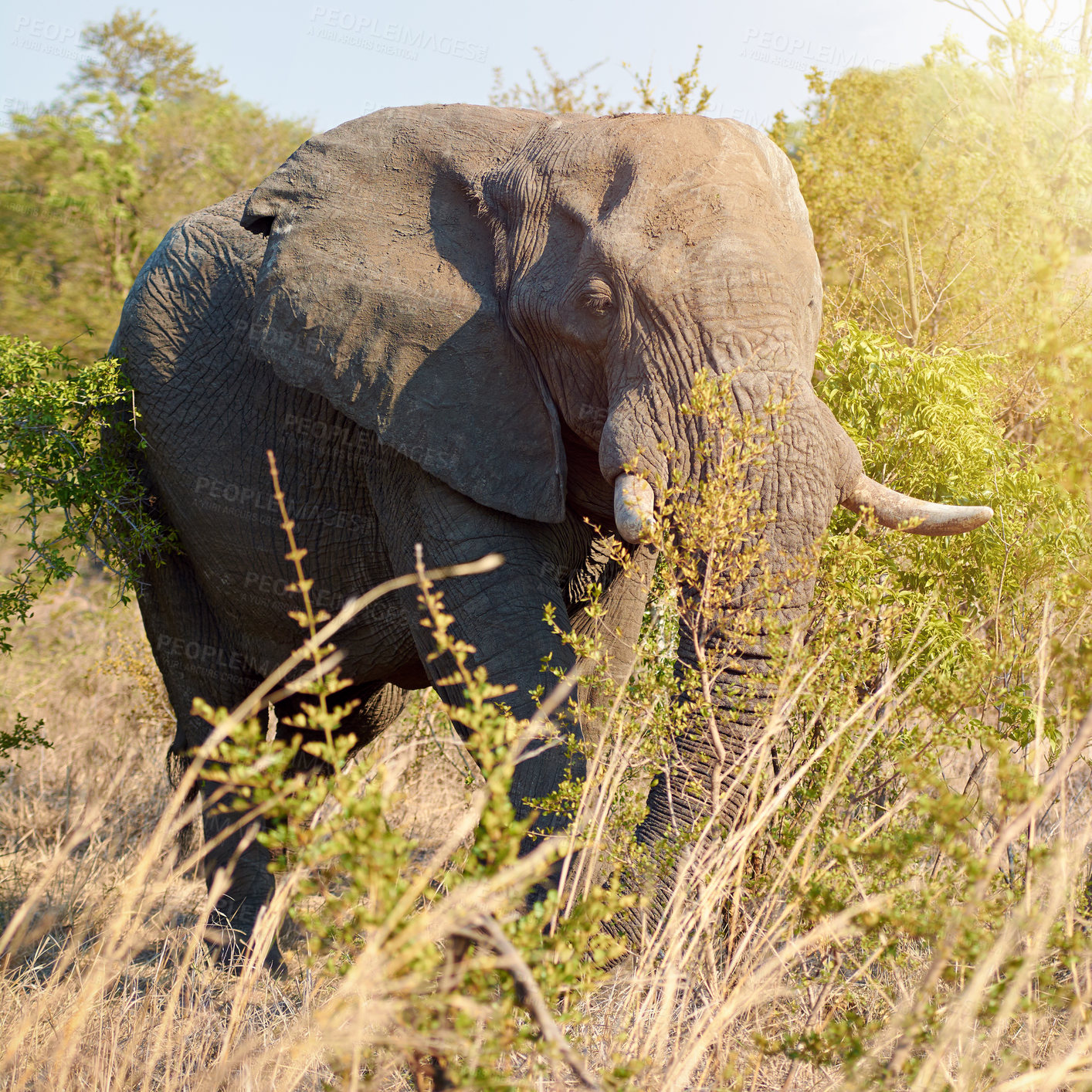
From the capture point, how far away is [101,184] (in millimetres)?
11508

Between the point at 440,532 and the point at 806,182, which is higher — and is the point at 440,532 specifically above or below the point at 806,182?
below

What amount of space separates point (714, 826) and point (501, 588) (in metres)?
1.20

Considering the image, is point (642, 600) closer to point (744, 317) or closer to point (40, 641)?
point (744, 317)

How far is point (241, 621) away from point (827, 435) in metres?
2.98

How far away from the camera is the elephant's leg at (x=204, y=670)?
5.56 m

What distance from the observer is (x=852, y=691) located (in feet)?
10.1

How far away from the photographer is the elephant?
3561mm

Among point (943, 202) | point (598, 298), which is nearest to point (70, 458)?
point (598, 298)

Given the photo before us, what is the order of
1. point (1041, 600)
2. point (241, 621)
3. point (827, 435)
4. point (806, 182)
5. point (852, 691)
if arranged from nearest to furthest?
point (852, 691) → point (827, 435) → point (1041, 600) → point (241, 621) → point (806, 182)

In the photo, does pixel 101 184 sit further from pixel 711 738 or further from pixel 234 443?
pixel 711 738

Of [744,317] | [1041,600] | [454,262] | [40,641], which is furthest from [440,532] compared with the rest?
[40,641]

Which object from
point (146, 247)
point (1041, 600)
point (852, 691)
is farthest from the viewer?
point (146, 247)

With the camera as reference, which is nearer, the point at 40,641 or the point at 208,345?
the point at 208,345

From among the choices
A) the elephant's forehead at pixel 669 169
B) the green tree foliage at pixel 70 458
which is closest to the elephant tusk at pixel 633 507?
the elephant's forehead at pixel 669 169
